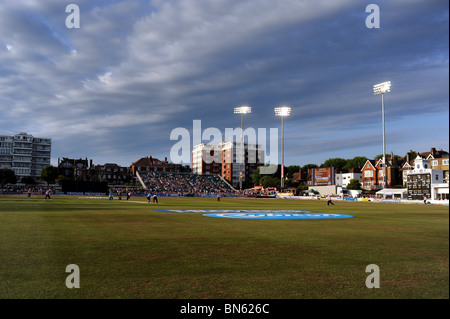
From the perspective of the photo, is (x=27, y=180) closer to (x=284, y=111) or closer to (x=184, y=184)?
(x=184, y=184)

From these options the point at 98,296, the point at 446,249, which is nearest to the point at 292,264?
the point at 98,296

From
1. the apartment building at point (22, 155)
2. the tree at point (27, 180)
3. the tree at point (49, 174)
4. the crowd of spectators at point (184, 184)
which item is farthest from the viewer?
the apartment building at point (22, 155)

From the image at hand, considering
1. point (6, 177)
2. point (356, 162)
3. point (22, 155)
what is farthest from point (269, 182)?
point (22, 155)

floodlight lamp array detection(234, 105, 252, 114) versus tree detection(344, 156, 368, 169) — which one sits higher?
floodlight lamp array detection(234, 105, 252, 114)

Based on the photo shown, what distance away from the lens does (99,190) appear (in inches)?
3504

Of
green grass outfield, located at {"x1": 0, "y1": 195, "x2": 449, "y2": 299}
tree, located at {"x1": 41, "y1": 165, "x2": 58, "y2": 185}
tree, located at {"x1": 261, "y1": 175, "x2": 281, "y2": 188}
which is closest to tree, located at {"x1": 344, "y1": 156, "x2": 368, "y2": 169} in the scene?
tree, located at {"x1": 261, "y1": 175, "x2": 281, "y2": 188}

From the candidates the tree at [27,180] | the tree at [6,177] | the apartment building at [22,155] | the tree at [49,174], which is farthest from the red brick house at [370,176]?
the apartment building at [22,155]

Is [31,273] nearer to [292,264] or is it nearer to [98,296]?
[98,296]

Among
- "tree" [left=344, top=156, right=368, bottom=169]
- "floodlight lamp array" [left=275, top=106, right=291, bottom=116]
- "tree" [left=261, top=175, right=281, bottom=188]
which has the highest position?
"floodlight lamp array" [left=275, top=106, right=291, bottom=116]

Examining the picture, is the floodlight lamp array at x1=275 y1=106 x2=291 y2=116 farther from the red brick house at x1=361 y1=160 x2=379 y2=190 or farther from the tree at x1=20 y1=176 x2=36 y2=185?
the tree at x1=20 y1=176 x2=36 y2=185

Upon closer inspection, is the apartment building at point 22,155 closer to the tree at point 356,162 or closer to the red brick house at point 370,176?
the red brick house at point 370,176

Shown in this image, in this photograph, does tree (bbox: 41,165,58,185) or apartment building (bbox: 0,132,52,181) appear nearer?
tree (bbox: 41,165,58,185)

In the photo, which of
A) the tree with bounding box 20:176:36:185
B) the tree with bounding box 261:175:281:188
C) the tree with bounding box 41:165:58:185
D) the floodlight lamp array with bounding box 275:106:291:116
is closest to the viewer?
the floodlight lamp array with bounding box 275:106:291:116
